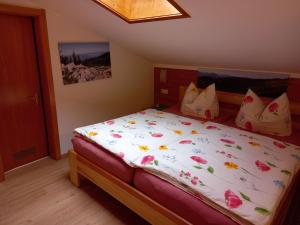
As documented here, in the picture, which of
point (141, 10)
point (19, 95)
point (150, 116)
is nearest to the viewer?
point (141, 10)

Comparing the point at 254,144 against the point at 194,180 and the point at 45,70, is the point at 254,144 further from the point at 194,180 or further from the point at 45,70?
the point at 45,70


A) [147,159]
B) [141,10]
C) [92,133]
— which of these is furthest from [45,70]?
[147,159]

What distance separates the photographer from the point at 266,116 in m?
2.57

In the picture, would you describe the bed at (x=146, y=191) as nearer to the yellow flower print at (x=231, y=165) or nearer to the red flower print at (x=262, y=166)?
the red flower print at (x=262, y=166)

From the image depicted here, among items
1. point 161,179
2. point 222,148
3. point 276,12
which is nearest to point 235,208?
point 161,179

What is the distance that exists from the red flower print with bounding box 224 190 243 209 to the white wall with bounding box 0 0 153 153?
237 centimetres

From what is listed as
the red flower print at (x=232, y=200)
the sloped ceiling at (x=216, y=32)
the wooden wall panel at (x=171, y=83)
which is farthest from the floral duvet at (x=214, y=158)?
the wooden wall panel at (x=171, y=83)

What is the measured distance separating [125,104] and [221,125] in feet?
5.79

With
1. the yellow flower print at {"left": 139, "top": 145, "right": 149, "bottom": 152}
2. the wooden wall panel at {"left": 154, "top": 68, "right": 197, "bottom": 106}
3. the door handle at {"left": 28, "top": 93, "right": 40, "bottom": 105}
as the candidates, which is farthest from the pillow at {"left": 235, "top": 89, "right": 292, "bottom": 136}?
the door handle at {"left": 28, "top": 93, "right": 40, "bottom": 105}

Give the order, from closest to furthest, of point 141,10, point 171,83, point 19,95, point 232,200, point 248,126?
point 232,200, point 141,10, point 248,126, point 19,95, point 171,83

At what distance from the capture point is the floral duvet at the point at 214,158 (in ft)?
4.87

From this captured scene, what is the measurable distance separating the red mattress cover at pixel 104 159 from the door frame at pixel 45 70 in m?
0.71

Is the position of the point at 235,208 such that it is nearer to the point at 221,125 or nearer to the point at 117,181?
the point at 117,181

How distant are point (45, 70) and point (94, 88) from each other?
0.75 meters
